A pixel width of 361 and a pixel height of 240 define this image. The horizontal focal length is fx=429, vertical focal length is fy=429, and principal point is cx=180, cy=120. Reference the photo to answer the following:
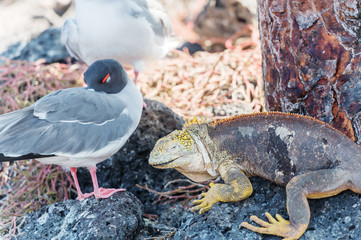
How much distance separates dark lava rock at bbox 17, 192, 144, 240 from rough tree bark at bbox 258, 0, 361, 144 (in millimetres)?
1408

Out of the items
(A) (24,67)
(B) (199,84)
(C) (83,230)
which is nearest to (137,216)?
(C) (83,230)

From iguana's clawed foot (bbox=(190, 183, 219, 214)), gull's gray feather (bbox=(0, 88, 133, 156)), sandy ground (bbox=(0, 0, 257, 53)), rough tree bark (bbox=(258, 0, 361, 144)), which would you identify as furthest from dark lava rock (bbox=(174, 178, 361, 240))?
sandy ground (bbox=(0, 0, 257, 53))

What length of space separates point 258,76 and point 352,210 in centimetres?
303

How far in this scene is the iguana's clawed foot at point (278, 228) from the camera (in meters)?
2.29

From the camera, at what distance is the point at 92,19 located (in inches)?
163

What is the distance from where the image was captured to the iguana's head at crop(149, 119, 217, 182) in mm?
2764

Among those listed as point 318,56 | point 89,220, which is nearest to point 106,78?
point 89,220

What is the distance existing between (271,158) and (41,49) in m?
4.67

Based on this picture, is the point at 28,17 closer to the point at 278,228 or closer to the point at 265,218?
the point at 265,218

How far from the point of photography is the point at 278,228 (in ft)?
7.66

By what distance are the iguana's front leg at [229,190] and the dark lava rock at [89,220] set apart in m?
0.50

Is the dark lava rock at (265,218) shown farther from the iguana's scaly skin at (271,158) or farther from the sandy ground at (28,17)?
the sandy ground at (28,17)

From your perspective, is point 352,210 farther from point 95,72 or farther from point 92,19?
point 92,19

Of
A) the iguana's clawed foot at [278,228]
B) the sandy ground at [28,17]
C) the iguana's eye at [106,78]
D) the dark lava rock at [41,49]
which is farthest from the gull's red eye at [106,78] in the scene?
the sandy ground at [28,17]
